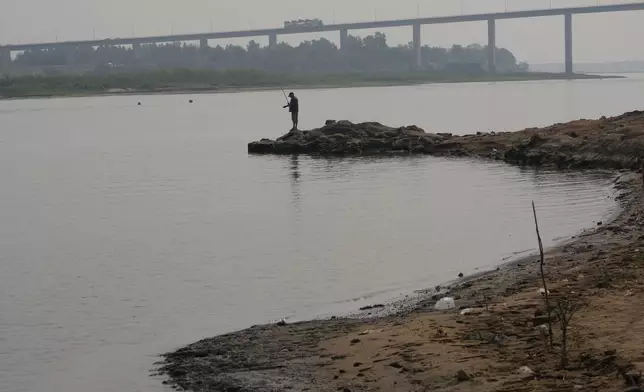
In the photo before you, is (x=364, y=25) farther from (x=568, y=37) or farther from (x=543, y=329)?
(x=543, y=329)

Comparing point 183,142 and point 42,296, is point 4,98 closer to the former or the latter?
point 183,142

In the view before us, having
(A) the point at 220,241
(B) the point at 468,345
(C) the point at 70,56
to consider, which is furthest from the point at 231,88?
(B) the point at 468,345

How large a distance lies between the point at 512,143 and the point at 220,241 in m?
15.4

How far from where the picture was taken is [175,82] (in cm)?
12912

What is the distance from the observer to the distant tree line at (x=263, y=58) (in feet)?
548

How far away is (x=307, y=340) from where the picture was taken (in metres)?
9.57

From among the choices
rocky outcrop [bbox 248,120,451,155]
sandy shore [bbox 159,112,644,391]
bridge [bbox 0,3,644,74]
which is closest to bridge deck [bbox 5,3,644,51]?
bridge [bbox 0,3,644,74]

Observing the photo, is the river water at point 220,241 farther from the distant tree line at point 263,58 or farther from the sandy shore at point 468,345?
the distant tree line at point 263,58

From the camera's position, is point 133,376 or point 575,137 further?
point 575,137

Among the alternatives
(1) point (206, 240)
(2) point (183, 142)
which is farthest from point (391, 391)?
(2) point (183, 142)

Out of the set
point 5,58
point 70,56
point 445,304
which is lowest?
point 445,304

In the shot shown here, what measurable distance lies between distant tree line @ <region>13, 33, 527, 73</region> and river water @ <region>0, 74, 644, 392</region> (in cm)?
13363

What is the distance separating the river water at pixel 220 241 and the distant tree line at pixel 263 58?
134 meters

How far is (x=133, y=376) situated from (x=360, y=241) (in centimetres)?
734
